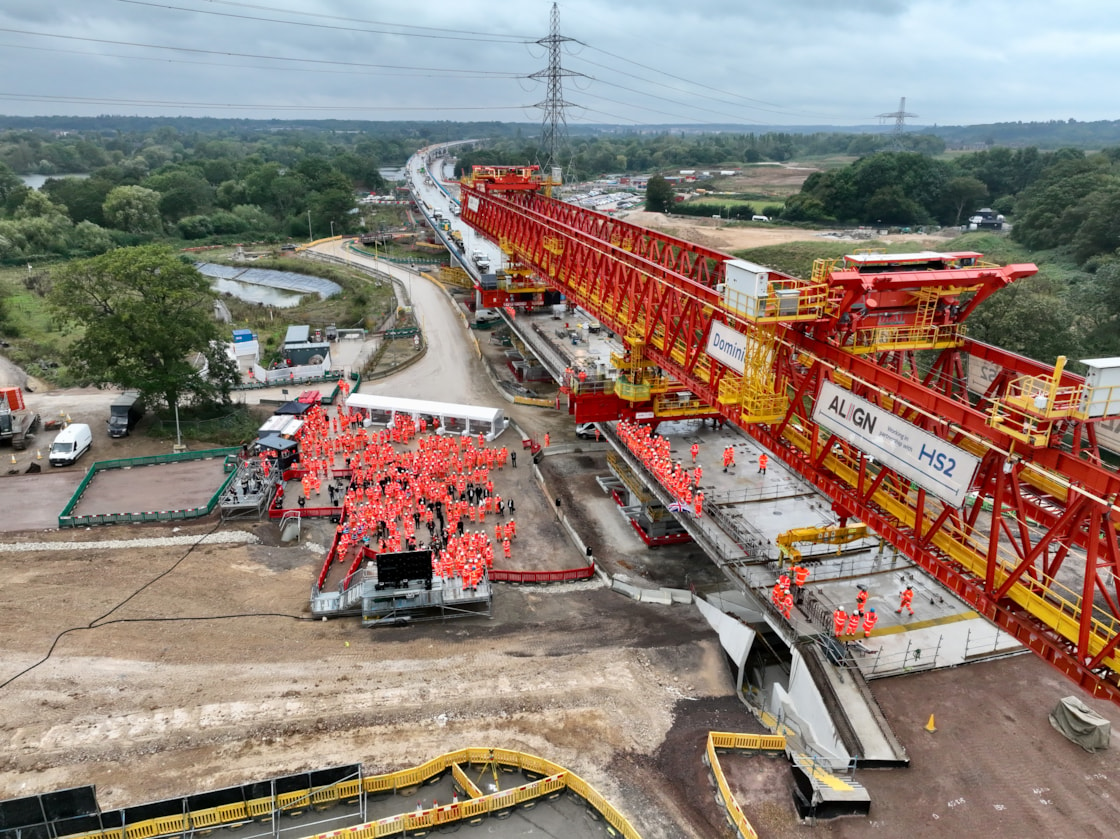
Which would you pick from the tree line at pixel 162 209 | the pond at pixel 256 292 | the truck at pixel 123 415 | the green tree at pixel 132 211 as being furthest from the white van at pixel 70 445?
the green tree at pixel 132 211

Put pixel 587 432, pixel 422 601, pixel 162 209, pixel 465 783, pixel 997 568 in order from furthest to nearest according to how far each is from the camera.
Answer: pixel 162 209
pixel 587 432
pixel 422 601
pixel 465 783
pixel 997 568

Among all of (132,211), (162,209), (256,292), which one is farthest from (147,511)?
(162,209)

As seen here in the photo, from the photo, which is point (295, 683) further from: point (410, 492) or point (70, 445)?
point (70, 445)

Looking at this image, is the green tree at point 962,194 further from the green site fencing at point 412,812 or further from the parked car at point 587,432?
the green site fencing at point 412,812

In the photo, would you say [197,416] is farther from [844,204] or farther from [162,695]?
[844,204]

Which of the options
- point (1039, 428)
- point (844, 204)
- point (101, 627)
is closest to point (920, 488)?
point (1039, 428)

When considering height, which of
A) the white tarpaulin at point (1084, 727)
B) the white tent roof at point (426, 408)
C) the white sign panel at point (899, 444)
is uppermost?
the white sign panel at point (899, 444)
